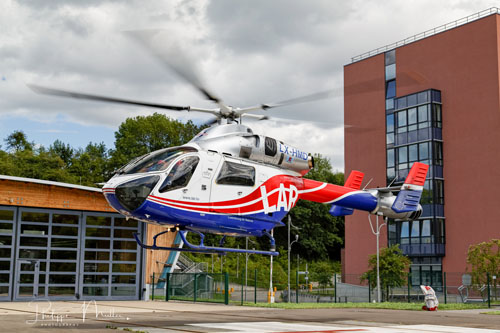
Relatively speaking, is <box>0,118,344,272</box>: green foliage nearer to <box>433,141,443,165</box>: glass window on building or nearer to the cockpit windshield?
<box>433,141,443,165</box>: glass window on building

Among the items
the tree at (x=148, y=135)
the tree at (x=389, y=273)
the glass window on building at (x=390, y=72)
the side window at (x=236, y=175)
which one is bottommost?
the tree at (x=389, y=273)

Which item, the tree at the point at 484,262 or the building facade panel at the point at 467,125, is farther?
the building facade panel at the point at 467,125

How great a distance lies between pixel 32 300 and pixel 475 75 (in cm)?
3376

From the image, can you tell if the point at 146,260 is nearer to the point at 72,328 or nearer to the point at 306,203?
the point at 72,328

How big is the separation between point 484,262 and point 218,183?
87.6 ft

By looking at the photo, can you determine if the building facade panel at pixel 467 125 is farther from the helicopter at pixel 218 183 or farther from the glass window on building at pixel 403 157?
the helicopter at pixel 218 183

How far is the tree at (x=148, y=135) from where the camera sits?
66744 millimetres

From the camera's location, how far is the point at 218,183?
14.8 meters

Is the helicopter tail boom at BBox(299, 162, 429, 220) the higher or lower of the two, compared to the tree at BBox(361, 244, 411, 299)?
higher

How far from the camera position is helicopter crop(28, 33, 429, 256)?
44.6 ft

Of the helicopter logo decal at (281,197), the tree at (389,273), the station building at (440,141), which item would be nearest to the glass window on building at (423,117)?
the station building at (440,141)

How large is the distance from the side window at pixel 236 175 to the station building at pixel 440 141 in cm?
2714

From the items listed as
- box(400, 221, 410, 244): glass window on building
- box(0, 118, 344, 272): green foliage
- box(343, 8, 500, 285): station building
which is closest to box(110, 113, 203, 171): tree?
box(0, 118, 344, 272): green foliage

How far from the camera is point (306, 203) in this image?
77.4 meters
